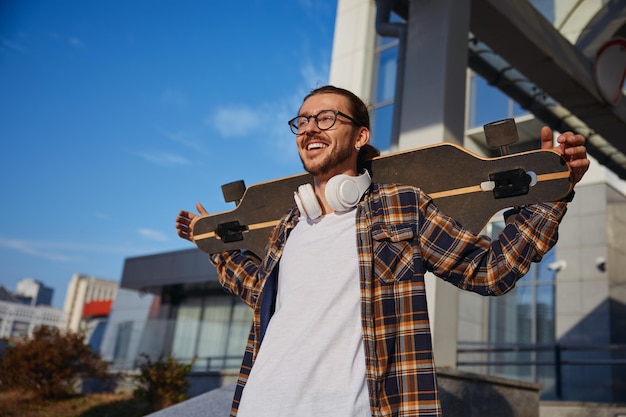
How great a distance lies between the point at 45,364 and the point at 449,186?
9782 mm

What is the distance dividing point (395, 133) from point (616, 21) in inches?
200

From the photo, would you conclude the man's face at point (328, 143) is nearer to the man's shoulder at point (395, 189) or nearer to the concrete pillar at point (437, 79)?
the man's shoulder at point (395, 189)

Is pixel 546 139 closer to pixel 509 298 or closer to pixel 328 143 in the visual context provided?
pixel 328 143

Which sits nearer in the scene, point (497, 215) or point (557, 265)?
point (497, 215)

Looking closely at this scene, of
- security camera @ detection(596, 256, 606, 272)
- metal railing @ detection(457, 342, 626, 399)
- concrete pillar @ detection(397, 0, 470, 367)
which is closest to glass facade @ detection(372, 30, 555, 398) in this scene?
metal railing @ detection(457, 342, 626, 399)

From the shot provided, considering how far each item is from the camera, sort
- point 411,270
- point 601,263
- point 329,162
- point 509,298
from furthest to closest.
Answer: point 509,298 → point 601,263 → point 329,162 → point 411,270

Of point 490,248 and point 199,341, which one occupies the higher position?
point 199,341

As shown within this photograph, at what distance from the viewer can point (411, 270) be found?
2.09m

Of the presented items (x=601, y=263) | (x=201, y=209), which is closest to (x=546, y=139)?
(x=201, y=209)

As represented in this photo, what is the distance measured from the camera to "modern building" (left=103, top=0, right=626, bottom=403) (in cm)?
633

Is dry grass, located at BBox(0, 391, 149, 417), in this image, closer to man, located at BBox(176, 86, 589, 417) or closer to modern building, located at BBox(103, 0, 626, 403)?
modern building, located at BBox(103, 0, 626, 403)

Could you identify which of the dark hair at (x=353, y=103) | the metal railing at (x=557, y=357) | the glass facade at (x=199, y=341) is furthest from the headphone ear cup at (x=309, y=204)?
the glass facade at (x=199, y=341)

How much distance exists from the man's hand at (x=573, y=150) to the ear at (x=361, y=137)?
0.74 m

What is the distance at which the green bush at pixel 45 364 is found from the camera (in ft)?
33.4
